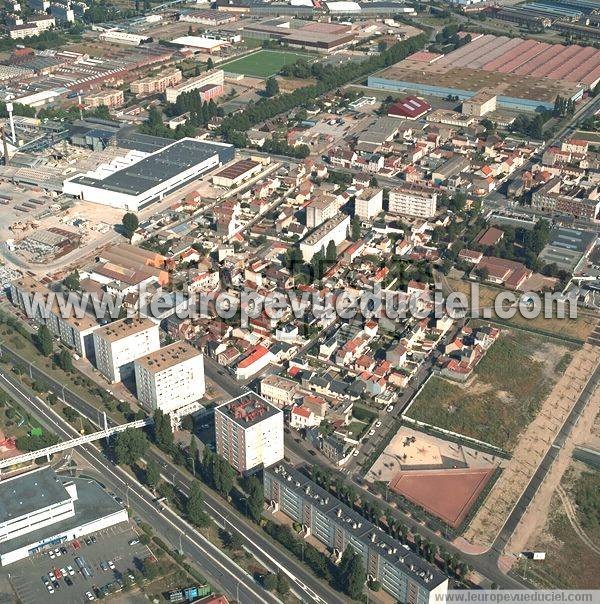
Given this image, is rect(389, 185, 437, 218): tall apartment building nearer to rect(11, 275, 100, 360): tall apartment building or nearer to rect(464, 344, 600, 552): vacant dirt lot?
rect(464, 344, 600, 552): vacant dirt lot

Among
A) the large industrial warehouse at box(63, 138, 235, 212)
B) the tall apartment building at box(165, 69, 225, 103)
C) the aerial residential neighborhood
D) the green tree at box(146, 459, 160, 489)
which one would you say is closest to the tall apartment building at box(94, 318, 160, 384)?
the aerial residential neighborhood

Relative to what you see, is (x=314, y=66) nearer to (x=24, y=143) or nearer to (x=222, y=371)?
(x=24, y=143)

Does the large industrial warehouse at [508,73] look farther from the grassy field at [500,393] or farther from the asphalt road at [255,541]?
the asphalt road at [255,541]

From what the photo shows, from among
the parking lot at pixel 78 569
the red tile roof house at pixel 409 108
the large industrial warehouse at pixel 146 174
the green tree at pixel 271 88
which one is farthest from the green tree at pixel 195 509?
the green tree at pixel 271 88

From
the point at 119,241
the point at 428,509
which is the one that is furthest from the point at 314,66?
the point at 428,509

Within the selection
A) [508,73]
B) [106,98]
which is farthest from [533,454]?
[508,73]
